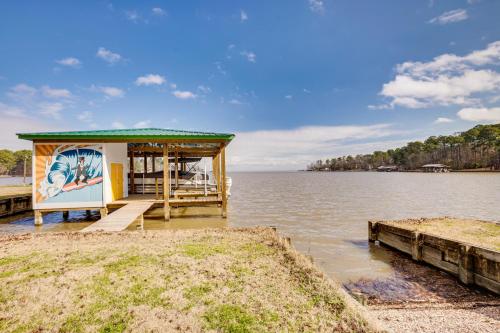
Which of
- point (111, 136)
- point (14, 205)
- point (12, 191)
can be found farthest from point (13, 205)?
point (111, 136)

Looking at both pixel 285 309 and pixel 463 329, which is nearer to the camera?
pixel 285 309

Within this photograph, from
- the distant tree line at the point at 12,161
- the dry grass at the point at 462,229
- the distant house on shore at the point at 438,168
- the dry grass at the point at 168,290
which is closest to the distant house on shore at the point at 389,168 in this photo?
the distant house on shore at the point at 438,168

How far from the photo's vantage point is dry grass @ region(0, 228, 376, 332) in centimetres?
403

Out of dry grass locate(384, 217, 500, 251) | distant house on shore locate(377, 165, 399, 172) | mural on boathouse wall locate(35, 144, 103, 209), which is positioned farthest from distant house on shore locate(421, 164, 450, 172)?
mural on boathouse wall locate(35, 144, 103, 209)

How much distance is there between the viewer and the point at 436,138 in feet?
407

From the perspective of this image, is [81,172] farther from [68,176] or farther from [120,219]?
[120,219]

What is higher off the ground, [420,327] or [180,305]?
[180,305]

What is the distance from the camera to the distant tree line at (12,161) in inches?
4779

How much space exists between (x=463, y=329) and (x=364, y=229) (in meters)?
9.96

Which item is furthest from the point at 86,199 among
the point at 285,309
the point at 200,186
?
the point at 285,309

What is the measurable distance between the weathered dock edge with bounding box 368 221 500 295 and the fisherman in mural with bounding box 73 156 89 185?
1481cm

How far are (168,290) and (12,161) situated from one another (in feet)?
544

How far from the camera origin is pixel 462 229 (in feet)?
33.4

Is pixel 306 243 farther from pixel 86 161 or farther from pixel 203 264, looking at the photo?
pixel 86 161
